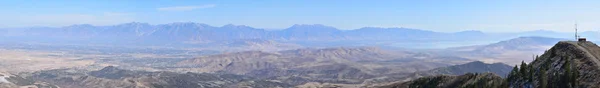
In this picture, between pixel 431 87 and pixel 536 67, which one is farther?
pixel 431 87

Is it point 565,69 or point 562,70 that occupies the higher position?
point 565,69

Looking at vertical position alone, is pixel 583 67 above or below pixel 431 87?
above

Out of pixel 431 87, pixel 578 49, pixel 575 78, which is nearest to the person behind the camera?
pixel 575 78

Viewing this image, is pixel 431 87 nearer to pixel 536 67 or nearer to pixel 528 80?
pixel 536 67

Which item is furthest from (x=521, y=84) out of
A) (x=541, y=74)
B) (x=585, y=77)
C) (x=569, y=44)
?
(x=569, y=44)

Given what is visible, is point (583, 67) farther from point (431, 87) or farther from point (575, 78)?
point (431, 87)

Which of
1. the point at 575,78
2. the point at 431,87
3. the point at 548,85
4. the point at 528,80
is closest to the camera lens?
the point at 575,78

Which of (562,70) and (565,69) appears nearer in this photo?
(565,69)

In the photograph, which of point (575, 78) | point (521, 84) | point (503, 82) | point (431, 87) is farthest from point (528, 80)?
point (431, 87)

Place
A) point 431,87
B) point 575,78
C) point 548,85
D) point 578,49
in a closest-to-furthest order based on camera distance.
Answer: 1. point 575,78
2. point 548,85
3. point 578,49
4. point 431,87
